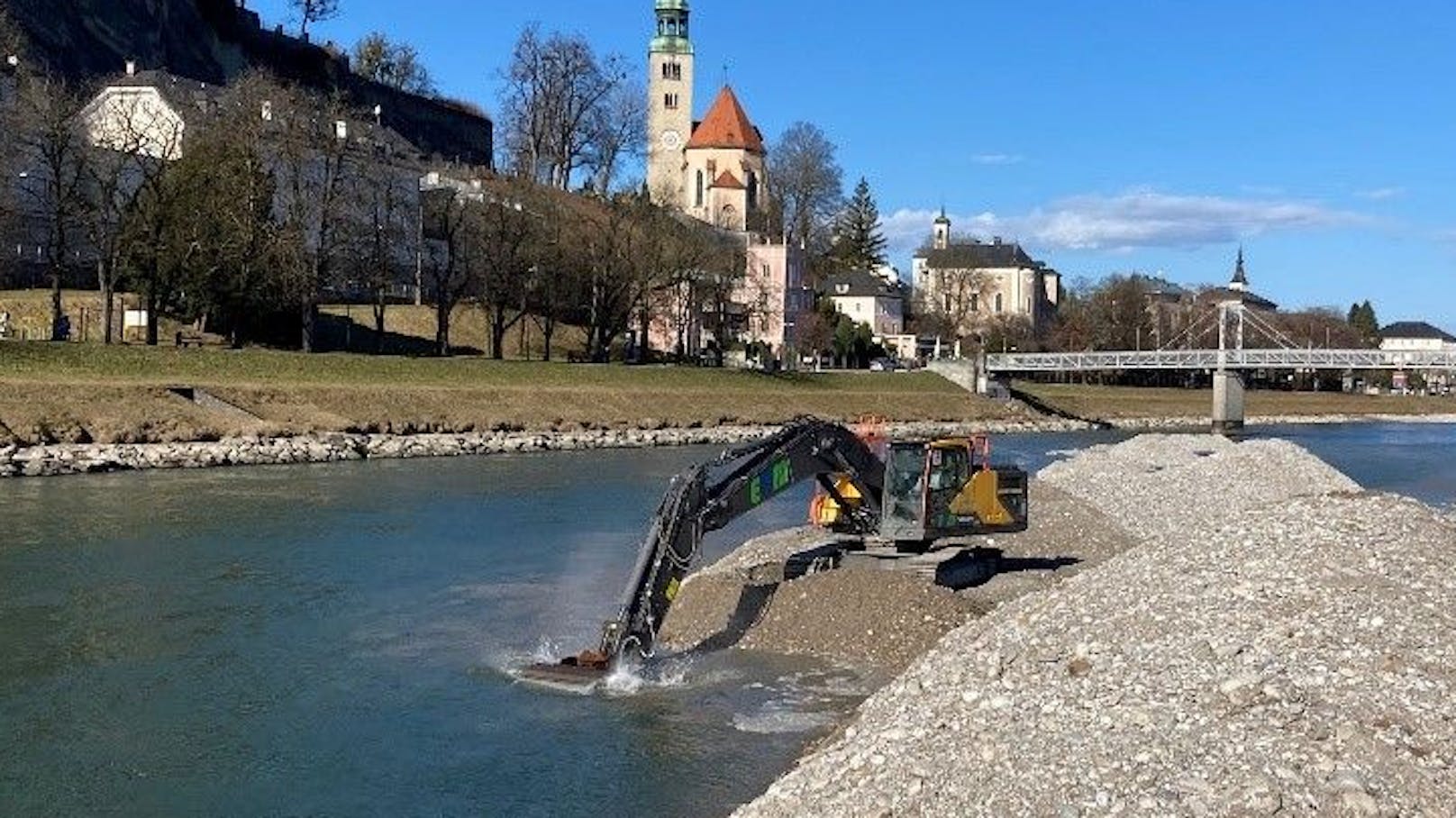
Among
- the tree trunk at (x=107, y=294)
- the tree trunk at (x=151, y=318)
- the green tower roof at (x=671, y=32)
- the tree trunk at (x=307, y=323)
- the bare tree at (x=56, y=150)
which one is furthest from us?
the green tower roof at (x=671, y=32)

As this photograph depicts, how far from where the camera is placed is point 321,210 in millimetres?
66250

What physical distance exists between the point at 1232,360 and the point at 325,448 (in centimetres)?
6836

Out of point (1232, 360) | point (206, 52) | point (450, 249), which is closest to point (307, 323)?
point (450, 249)

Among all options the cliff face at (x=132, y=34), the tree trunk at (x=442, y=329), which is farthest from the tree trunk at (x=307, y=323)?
the cliff face at (x=132, y=34)

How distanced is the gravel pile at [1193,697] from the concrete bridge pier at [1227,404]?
7842cm

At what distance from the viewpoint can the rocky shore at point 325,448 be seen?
39719 mm

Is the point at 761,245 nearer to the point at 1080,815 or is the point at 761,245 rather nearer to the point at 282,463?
the point at 282,463

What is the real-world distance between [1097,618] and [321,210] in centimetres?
5652

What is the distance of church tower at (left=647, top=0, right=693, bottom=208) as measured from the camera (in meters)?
155

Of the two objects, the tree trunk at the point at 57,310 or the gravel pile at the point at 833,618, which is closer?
the gravel pile at the point at 833,618

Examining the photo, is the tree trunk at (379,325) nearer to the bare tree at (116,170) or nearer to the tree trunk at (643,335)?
the bare tree at (116,170)

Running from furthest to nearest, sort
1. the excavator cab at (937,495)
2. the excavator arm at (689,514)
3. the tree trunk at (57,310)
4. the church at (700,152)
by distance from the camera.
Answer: the church at (700,152) → the tree trunk at (57,310) → the excavator cab at (937,495) → the excavator arm at (689,514)

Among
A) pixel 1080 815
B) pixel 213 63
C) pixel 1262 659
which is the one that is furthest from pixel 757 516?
pixel 213 63

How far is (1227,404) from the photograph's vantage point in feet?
312
